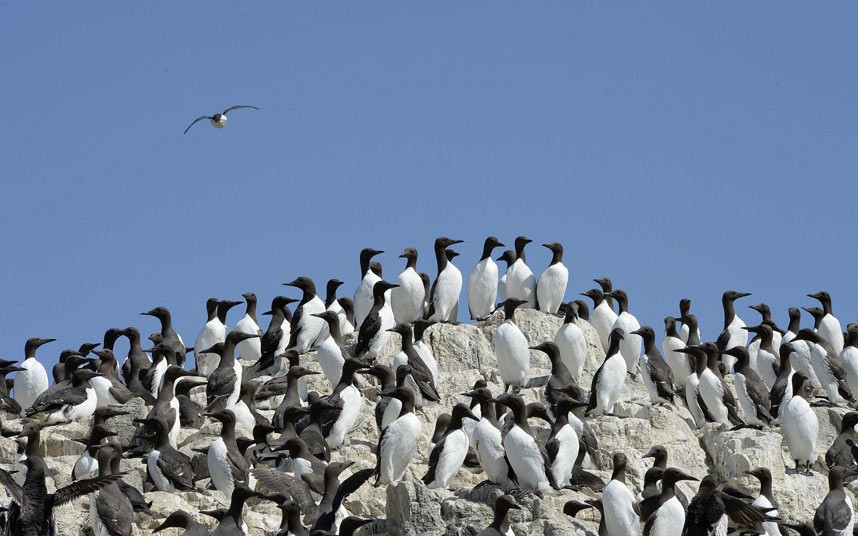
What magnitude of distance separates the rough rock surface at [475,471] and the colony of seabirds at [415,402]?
0.68 feet

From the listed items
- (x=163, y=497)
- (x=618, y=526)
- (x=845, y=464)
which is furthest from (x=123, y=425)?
(x=845, y=464)

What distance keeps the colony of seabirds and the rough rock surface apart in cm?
21

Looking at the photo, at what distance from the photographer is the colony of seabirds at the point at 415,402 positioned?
16.6 meters

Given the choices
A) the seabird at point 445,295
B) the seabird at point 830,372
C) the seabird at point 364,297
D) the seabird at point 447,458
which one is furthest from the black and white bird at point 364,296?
the seabird at point 447,458

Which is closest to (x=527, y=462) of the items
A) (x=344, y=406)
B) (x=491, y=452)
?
(x=491, y=452)

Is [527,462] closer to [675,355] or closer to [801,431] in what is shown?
[801,431]

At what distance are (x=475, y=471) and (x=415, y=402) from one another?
6.05 feet

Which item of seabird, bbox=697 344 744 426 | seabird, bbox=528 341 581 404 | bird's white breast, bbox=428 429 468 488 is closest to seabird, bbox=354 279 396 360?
seabird, bbox=528 341 581 404

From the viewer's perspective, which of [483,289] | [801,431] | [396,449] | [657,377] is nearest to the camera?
[396,449]

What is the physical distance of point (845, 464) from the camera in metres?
19.7

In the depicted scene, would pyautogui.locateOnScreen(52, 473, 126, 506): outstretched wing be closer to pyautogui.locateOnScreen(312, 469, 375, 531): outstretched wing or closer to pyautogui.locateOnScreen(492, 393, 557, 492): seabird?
pyautogui.locateOnScreen(312, 469, 375, 531): outstretched wing

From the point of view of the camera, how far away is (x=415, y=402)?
20875mm

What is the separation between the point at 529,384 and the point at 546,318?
2279 millimetres

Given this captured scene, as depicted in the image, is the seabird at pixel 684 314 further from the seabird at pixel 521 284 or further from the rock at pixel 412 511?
the rock at pixel 412 511
